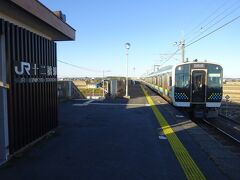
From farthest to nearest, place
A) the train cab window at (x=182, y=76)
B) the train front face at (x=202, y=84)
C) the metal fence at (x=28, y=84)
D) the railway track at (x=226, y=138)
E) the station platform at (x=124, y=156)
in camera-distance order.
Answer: the train cab window at (x=182, y=76) → the train front face at (x=202, y=84) → the railway track at (x=226, y=138) → the metal fence at (x=28, y=84) → the station platform at (x=124, y=156)

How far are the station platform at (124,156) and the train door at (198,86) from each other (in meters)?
5.52

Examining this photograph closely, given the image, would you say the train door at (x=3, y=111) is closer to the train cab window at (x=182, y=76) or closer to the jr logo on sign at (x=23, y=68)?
the jr logo on sign at (x=23, y=68)

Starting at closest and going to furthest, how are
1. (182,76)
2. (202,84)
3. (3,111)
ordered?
(3,111), (202,84), (182,76)

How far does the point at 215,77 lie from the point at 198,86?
39.8 inches

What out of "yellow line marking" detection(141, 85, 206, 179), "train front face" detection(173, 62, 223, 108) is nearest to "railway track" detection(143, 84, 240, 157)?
"train front face" detection(173, 62, 223, 108)

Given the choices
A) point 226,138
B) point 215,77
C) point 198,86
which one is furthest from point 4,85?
point 215,77

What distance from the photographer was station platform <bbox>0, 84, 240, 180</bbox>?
21.1 ft

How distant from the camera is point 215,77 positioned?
17328mm

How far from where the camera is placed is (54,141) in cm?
941

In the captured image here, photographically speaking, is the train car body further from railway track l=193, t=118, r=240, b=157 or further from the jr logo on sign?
the jr logo on sign

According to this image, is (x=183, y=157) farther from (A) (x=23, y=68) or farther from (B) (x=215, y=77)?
(B) (x=215, y=77)

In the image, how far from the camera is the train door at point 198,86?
681 inches

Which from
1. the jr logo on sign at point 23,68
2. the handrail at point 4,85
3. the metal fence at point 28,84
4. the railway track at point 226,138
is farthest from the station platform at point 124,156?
the jr logo on sign at point 23,68

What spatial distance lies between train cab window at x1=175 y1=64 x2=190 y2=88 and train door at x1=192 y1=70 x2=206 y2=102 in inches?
12.2
